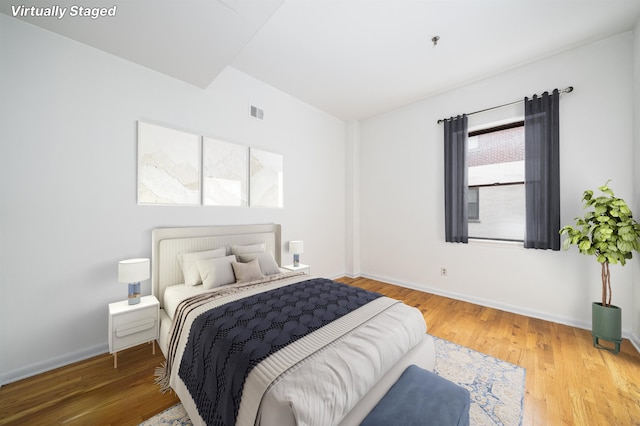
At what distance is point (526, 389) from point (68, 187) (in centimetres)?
421

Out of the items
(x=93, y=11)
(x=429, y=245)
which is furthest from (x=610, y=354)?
(x=93, y=11)

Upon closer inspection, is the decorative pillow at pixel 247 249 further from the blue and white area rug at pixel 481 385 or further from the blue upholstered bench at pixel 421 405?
the blue upholstered bench at pixel 421 405

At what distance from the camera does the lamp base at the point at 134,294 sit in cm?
220

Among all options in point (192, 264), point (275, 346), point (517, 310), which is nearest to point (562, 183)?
point (517, 310)

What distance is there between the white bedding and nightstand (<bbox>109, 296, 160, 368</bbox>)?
0.66 meters

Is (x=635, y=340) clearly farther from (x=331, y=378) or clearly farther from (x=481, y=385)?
(x=331, y=378)

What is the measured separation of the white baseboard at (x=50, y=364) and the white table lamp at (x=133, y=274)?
2.04 ft

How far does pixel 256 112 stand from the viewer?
3457 millimetres

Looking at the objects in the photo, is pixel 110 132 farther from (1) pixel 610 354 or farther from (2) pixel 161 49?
(1) pixel 610 354

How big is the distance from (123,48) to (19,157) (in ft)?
4.30

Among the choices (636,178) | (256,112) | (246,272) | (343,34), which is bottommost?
A: (246,272)

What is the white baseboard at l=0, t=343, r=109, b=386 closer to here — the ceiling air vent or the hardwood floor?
the hardwood floor

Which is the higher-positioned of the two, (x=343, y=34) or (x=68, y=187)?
(x=343, y=34)

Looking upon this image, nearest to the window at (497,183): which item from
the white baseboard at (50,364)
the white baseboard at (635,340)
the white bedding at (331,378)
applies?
the white baseboard at (635,340)
